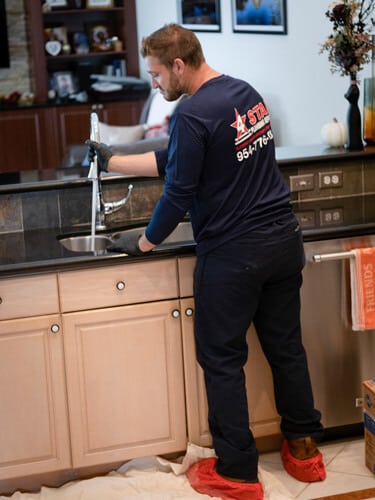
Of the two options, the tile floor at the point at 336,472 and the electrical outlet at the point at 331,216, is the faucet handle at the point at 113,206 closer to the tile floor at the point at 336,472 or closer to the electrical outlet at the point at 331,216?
the electrical outlet at the point at 331,216

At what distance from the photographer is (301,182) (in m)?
3.55

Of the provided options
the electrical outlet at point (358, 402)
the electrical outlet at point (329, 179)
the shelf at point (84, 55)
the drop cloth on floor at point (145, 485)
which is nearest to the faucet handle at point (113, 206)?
the electrical outlet at point (329, 179)

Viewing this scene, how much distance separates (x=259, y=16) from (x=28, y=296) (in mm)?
3260

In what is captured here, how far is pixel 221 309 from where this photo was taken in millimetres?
2807

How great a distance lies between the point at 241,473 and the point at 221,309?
562 mm

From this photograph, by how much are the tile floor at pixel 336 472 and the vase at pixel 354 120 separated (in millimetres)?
1189

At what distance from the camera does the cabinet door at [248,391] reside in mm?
3033

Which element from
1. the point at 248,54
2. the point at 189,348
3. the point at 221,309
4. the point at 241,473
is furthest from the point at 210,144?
the point at 248,54

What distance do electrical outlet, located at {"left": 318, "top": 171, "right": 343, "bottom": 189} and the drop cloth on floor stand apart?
118 cm

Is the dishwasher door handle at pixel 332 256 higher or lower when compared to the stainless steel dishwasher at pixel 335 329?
higher

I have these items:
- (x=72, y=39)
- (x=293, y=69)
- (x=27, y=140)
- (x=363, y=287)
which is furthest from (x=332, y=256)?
(x=72, y=39)

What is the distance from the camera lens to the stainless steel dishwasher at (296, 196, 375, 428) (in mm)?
3086

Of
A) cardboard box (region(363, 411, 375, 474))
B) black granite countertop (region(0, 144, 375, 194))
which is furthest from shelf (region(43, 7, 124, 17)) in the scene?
cardboard box (region(363, 411, 375, 474))

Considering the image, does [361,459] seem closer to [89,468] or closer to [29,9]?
[89,468]
